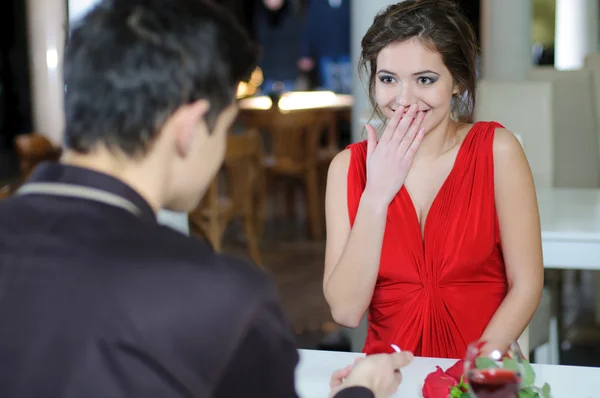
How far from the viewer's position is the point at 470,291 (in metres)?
1.90

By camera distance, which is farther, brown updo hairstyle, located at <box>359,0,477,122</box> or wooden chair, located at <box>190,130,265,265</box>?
wooden chair, located at <box>190,130,265,265</box>

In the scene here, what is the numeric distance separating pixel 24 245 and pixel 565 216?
7.11 ft

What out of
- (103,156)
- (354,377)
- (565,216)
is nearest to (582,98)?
(565,216)

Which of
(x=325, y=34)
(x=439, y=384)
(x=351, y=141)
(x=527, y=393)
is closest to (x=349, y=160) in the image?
(x=439, y=384)

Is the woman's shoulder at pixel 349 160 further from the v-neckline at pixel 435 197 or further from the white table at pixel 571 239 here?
the white table at pixel 571 239

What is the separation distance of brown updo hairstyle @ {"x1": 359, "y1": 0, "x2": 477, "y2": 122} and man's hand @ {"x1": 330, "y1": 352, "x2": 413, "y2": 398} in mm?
871

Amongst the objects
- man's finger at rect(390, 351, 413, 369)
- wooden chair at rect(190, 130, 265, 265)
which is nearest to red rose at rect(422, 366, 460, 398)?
man's finger at rect(390, 351, 413, 369)

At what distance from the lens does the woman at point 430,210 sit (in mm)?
1812

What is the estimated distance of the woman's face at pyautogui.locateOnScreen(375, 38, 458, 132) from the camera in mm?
1833

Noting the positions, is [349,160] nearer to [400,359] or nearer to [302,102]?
[400,359]

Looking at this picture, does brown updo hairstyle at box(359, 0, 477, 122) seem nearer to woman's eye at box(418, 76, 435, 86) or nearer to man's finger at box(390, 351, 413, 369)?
woman's eye at box(418, 76, 435, 86)

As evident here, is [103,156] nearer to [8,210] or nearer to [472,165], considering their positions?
[8,210]

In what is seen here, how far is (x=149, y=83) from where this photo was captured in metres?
0.83

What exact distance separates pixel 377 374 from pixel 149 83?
1.73 ft
